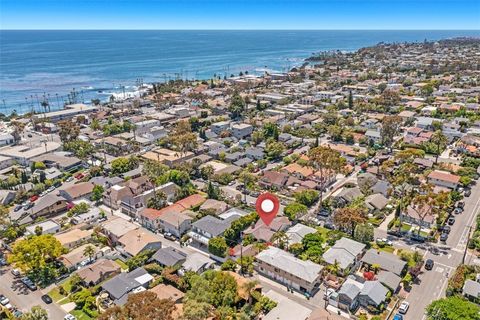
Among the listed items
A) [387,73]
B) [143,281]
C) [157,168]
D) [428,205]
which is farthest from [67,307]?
[387,73]

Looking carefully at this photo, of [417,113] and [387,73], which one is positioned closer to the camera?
[417,113]

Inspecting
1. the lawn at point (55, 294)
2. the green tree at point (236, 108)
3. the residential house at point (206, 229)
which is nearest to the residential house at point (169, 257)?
the residential house at point (206, 229)

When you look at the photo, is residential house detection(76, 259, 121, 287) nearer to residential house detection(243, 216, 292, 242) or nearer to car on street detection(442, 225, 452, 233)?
residential house detection(243, 216, 292, 242)

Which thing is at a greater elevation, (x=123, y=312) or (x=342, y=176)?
(x=123, y=312)

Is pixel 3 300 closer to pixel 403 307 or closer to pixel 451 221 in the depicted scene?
pixel 403 307

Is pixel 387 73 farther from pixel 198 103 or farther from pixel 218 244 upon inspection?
pixel 218 244

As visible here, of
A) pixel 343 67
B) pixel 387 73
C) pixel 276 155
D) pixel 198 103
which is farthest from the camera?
pixel 343 67
